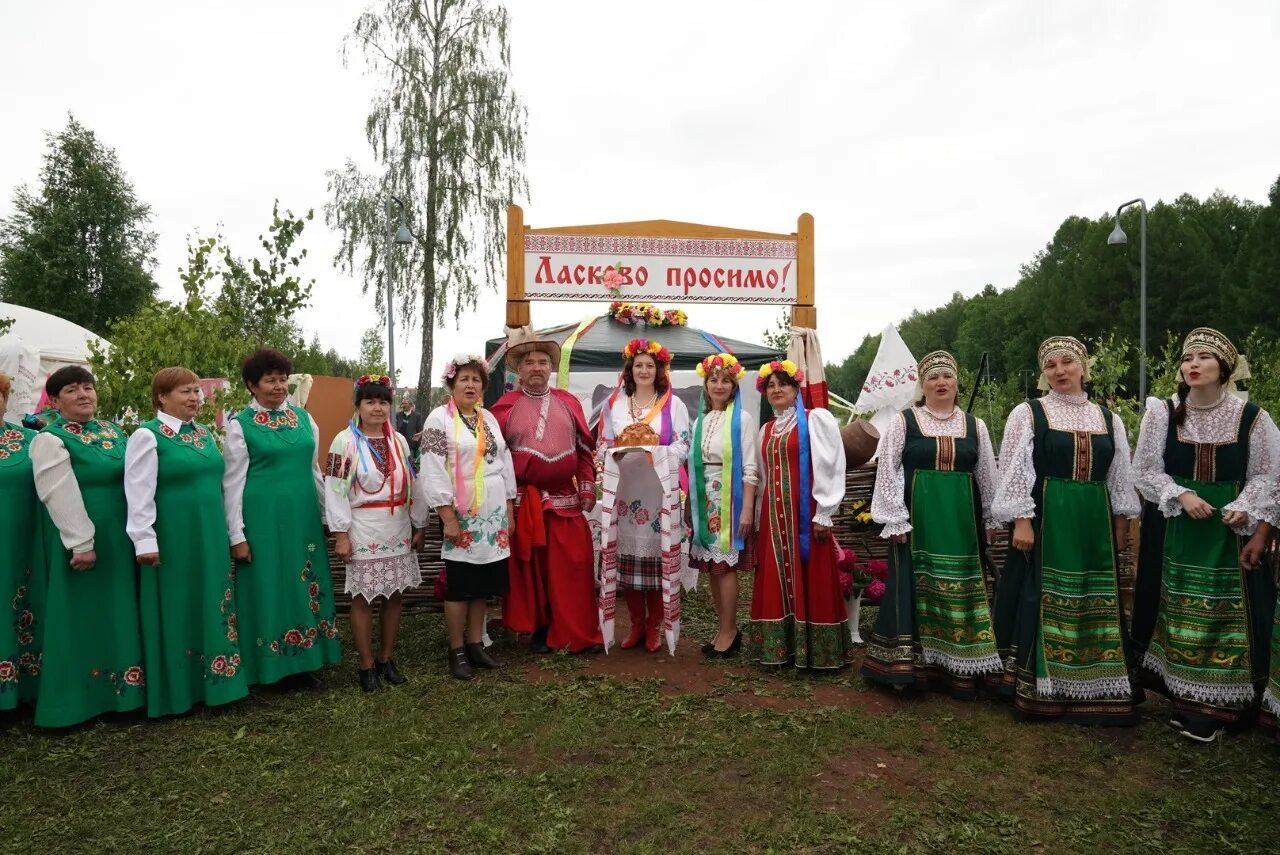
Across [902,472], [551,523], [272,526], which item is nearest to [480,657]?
[551,523]

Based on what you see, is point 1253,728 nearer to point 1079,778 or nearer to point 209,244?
point 1079,778

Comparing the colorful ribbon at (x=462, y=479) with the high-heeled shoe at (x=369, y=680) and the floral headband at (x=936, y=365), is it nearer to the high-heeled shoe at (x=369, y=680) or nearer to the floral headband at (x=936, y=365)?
the high-heeled shoe at (x=369, y=680)


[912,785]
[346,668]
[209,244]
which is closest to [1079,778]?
[912,785]

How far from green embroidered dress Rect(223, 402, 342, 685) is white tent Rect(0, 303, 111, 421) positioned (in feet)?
4.39

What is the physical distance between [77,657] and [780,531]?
3311 mm

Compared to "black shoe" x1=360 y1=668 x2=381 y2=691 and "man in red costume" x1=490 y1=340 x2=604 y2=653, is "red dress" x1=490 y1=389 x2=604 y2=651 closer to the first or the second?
"man in red costume" x1=490 y1=340 x2=604 y2=653

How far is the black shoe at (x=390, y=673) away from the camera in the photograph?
4191 millimetres

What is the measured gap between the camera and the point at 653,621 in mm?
4855

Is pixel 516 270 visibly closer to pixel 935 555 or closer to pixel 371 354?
pixel 935 555

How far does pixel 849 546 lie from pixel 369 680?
317 cm

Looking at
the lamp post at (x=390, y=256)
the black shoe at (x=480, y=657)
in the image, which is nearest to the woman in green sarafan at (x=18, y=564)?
the black shoe at (x=480, y=657)

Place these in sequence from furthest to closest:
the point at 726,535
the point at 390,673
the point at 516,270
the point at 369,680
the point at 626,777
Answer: the point at 516,270
the point at 726,535
the point at 390,673
the point at 369,680
the point at 626,777

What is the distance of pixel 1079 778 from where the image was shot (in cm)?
310

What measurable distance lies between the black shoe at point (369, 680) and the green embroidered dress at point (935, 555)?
241cm
